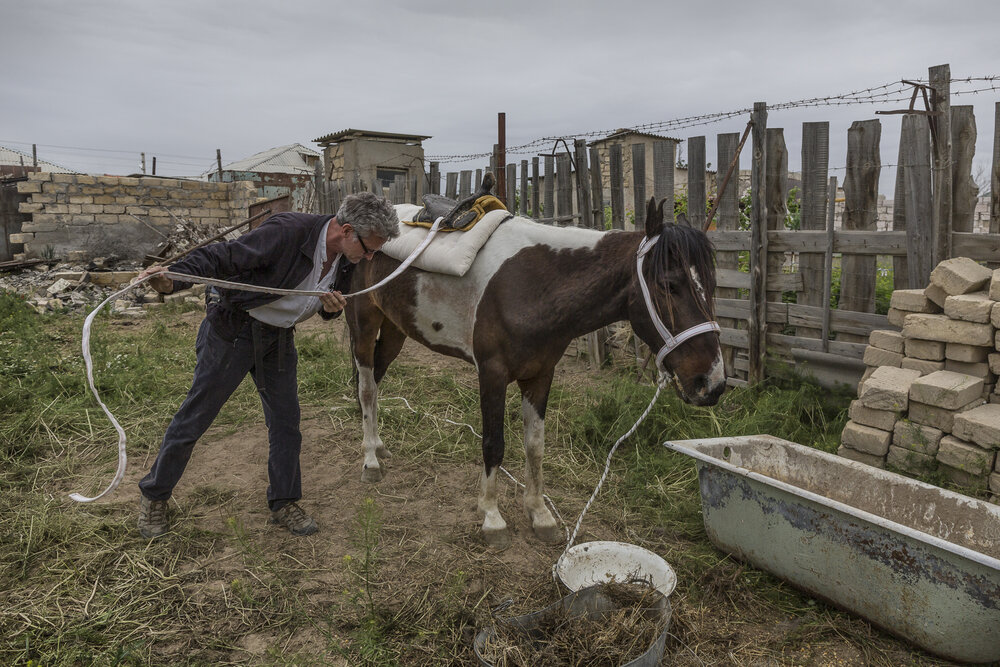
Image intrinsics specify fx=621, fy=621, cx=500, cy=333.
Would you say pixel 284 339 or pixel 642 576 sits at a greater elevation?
pixel 284 339

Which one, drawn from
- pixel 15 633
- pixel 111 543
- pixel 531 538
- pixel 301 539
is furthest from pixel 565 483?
pixel 15 633

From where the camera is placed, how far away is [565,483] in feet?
13.6

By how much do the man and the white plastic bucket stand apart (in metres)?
1.67

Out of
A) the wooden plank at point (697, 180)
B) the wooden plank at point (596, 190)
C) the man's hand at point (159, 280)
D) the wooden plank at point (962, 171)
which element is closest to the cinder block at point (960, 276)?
the wooden plank at point (962, 171)

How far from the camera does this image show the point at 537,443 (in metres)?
3.46

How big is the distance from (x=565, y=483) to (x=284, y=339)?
2.04m

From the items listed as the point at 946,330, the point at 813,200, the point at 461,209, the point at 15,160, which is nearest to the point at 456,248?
the point at 461,209

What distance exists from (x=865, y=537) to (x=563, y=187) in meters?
4.86

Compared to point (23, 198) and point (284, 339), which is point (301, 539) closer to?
point (284, 339)

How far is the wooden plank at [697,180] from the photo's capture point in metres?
5.23

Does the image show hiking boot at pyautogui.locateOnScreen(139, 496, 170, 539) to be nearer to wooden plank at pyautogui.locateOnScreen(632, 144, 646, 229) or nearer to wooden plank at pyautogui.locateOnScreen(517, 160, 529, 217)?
wooden plank at pyautogui.locateOnScreen(632, 144, 646, 229)

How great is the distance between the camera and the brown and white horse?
274 centimetres

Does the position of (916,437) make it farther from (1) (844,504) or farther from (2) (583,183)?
(2) (583,183)

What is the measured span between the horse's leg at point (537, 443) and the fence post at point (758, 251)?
7.45ft
